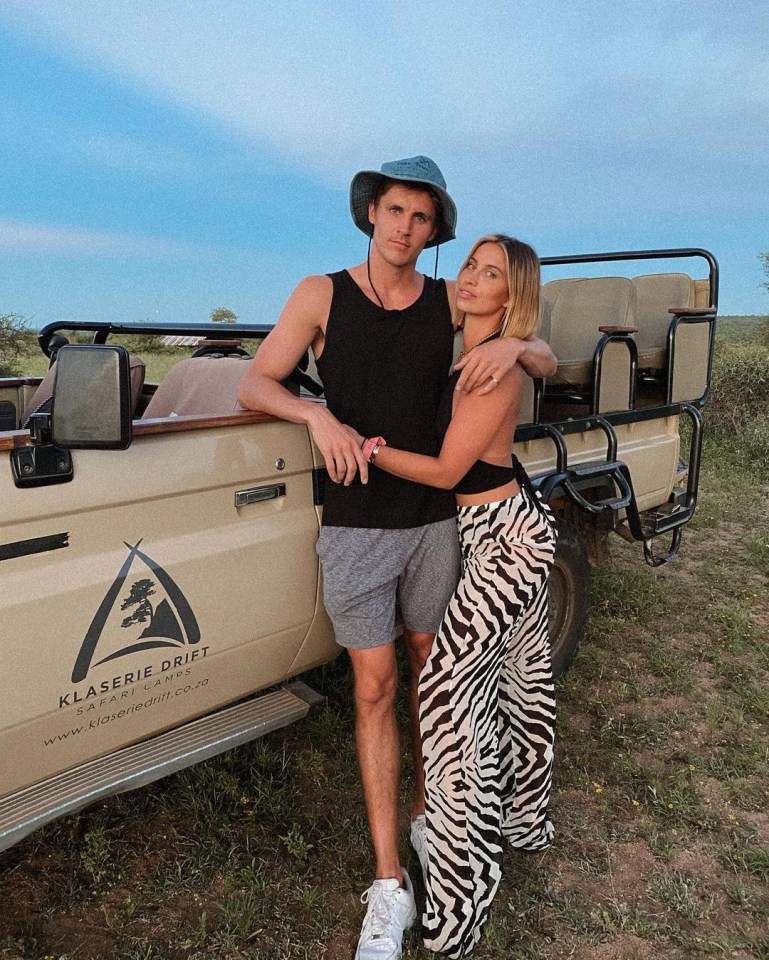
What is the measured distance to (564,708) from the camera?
390cm

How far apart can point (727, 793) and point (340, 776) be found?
155cm

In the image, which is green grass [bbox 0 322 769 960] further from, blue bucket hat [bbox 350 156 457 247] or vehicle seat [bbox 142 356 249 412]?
blue bucket hat [bbox 350 156 457 247]

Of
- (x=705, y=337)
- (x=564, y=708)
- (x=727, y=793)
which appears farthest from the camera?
(x=705, y=337)

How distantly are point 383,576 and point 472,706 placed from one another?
19.0 inches

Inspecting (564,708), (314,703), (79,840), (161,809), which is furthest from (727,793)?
(79,840)

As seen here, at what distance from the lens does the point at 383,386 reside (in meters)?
2.42

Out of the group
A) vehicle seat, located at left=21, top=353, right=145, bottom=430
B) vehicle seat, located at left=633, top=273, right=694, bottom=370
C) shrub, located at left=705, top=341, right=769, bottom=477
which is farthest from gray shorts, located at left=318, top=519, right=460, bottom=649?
shrub, located at left=705, top=341, right=769, bottom=477

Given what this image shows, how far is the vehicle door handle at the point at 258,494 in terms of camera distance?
97.7 inches

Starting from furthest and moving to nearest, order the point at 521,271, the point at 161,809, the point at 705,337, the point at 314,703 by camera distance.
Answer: the point at 705,337, the point at 161,809, the point at 314,703, the point at 521,271

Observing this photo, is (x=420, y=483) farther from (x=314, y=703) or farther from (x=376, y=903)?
(x=376, y=903)

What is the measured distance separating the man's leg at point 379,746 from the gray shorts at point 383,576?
8 cm

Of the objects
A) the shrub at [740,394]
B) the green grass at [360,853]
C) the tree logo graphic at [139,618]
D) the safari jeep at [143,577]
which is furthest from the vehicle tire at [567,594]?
the shrub at [740,394]

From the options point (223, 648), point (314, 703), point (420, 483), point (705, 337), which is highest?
point (705, 337)

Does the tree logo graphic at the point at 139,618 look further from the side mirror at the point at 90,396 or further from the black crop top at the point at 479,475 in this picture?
the black crop top at the point at 479,475
